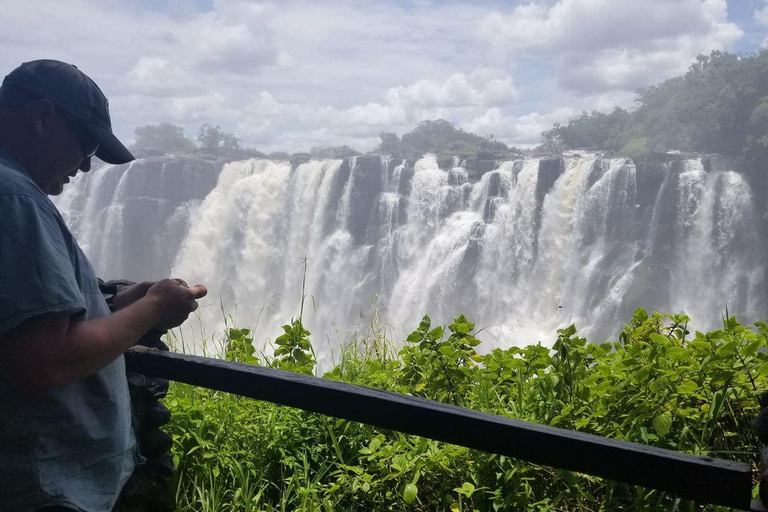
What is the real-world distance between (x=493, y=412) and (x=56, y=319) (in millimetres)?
1357

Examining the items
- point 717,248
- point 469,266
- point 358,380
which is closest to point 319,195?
point 469,266

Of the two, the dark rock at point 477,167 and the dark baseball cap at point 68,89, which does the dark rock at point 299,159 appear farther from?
the dark baseball cap at point 68,89

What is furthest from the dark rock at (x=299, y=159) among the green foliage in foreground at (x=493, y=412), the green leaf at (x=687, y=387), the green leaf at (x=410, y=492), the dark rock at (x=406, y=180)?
the green leaf at (x=687, y=387)

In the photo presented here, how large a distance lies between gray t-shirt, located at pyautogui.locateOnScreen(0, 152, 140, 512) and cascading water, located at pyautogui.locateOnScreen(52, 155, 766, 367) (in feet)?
37.4

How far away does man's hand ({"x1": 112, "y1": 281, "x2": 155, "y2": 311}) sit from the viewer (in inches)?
61.5

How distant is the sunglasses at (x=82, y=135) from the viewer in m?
1.28

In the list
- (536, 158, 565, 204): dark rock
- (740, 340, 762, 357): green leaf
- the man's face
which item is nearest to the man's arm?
the man's face

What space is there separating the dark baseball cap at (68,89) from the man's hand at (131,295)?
0.36 m

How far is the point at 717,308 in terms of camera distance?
1664cm

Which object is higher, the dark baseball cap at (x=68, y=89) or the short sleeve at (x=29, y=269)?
the dark baseball cap at (x=68, y=89)

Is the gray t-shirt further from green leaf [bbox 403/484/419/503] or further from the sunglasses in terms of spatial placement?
green leaf [bbox 403/484/419/503]

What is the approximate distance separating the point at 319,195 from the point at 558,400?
19.9m

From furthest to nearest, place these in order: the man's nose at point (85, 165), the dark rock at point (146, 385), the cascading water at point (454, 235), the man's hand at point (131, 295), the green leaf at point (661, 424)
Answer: the cascading water at point (454, 235), the dark rock at point (146, 385), the green leaf at point (661, 424), the man's hand at point (131, 295), the man's nose at point (85, 165)

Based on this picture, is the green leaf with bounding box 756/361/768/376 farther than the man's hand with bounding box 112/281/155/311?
Yes
